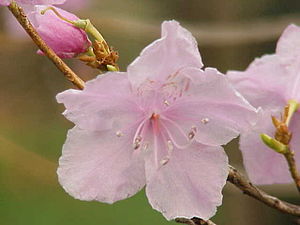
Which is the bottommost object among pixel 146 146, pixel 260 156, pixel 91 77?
pixel 91 77

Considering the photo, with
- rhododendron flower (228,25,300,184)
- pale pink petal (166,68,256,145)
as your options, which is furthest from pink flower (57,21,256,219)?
rhododendron flower (228,25,300,184)

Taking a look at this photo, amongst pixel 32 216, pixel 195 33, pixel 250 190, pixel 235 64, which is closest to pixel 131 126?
pixel 250 190

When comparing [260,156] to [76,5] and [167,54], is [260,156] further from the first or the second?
[76,5]

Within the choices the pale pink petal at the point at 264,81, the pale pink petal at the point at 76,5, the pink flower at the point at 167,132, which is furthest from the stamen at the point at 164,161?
the pale pink petal at the point at 76,5

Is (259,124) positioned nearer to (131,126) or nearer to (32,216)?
(131,126)

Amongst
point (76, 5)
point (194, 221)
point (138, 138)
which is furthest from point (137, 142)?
point (76, 5)

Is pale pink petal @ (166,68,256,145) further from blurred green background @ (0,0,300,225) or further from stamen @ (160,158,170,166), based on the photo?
blurred green background @ (0,0,300,225)

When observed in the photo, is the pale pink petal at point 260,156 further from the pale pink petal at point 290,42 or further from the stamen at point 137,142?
the stamen at point 137,142
